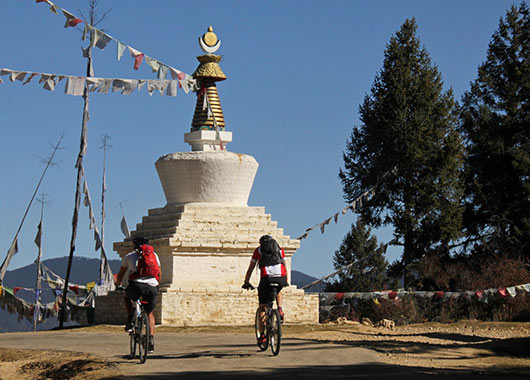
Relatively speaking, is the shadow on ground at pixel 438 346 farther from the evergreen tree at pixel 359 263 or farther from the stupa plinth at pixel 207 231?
the evergreen tree at pixel 359 263

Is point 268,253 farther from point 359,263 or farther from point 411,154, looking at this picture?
point 359,263

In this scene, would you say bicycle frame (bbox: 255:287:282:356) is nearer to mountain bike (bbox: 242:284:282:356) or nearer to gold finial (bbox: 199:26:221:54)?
mountain bike (bbox: 242:284:282:356)

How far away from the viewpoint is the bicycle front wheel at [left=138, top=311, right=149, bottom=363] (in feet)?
41.0

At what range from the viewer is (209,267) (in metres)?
23.8

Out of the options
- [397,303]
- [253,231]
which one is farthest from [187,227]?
[397,303]

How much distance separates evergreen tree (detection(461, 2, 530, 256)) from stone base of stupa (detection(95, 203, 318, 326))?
13211 millimetres

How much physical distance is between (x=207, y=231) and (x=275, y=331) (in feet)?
36.3

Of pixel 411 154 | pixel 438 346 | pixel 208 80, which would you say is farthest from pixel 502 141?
pixel 438 346

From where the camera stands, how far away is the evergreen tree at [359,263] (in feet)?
130

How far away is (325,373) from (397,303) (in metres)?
19.2

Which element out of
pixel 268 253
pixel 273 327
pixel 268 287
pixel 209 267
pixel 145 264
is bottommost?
pixel 273 327

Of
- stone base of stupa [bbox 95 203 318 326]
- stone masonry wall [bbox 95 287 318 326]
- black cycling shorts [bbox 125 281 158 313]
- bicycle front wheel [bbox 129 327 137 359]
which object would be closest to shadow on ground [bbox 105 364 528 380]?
bicycle front wheel [bbox 129 327 137 359]

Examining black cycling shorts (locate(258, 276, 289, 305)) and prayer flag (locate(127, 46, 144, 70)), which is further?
prayer flag (locate(127, 46, 144, 70))

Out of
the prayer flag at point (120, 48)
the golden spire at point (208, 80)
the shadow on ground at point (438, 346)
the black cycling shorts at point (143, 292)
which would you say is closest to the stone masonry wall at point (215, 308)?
the golden spire at point (208, 80)
